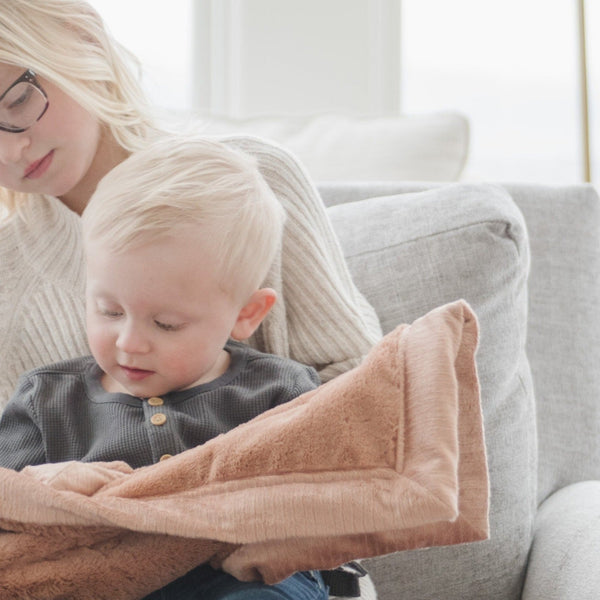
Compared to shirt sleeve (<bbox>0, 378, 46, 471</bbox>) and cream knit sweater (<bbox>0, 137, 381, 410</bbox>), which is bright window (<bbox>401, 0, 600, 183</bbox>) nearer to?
cream knit sweater (<bbox>0, 137, 381, 410</bbox>)

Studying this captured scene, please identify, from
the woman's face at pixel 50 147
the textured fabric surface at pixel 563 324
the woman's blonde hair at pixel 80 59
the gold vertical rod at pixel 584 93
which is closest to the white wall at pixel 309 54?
the gold vertical rod at pixel 584 93

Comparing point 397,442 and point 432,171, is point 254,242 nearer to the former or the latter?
point 397,442

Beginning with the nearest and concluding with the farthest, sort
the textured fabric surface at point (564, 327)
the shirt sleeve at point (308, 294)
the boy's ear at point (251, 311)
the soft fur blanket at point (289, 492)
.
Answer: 1. the soft fur blanket at point (289, 492)
2. the boy's ear at point (251, 311)
3. the shirt sleeve at point (308, 294)
4. the textured fabric surface at point (564, 327)

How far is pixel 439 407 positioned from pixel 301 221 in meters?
0.49

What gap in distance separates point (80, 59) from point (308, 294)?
418 millimetres

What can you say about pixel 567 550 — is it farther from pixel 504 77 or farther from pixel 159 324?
pixel 504 77

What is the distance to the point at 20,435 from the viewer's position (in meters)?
1.04

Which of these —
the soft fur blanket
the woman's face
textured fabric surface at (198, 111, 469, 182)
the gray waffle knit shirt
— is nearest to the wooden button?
the gray waffle knit shirt

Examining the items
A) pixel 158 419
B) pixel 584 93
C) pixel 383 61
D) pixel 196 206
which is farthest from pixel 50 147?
pixel 383 61

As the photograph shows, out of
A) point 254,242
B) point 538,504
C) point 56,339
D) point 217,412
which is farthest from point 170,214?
point 538,504

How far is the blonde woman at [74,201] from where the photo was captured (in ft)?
3.77

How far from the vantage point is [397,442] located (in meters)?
0.82

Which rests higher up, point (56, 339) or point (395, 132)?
point (395, 132)

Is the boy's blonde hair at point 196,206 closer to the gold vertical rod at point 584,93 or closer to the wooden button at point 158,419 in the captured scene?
the wooden button at point 158,419
